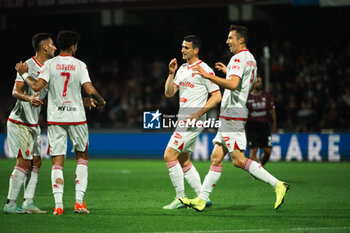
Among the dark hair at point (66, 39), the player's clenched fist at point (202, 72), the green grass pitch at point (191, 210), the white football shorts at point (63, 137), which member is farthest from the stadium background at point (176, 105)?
the dark hair at point (66, 39)

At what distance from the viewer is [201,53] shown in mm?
27250

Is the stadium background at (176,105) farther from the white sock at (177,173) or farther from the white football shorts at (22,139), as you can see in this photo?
the white football shorts at (22,139)

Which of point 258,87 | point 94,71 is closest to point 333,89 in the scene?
point 258,87

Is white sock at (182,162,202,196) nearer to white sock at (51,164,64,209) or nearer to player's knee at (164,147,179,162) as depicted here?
player's knee at (164,147,179,162)

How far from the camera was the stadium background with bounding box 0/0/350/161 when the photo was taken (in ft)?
68.3

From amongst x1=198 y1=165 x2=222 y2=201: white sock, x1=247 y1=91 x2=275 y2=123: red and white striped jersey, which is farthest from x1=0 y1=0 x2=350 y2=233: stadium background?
x1=247 y1=91 x2=275 y2=123: red and white striped jersey

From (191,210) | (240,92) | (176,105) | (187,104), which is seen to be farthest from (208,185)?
(176,105)

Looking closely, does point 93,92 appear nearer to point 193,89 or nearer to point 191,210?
point 193,89

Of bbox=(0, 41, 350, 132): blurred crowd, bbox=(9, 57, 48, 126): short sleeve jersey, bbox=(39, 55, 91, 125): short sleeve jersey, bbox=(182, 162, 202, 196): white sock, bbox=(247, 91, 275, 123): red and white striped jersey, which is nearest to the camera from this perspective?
bbox=(39, 55, 91, 125): short sleeve jersey

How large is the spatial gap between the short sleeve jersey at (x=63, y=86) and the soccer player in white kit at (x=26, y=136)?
0.31m

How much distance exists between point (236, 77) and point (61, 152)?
257 centimetres

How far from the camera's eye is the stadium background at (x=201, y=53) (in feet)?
68.3

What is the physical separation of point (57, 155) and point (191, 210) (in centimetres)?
213

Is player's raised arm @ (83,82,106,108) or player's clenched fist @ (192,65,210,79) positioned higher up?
player's clenched fist @ (192,65,210,79)
